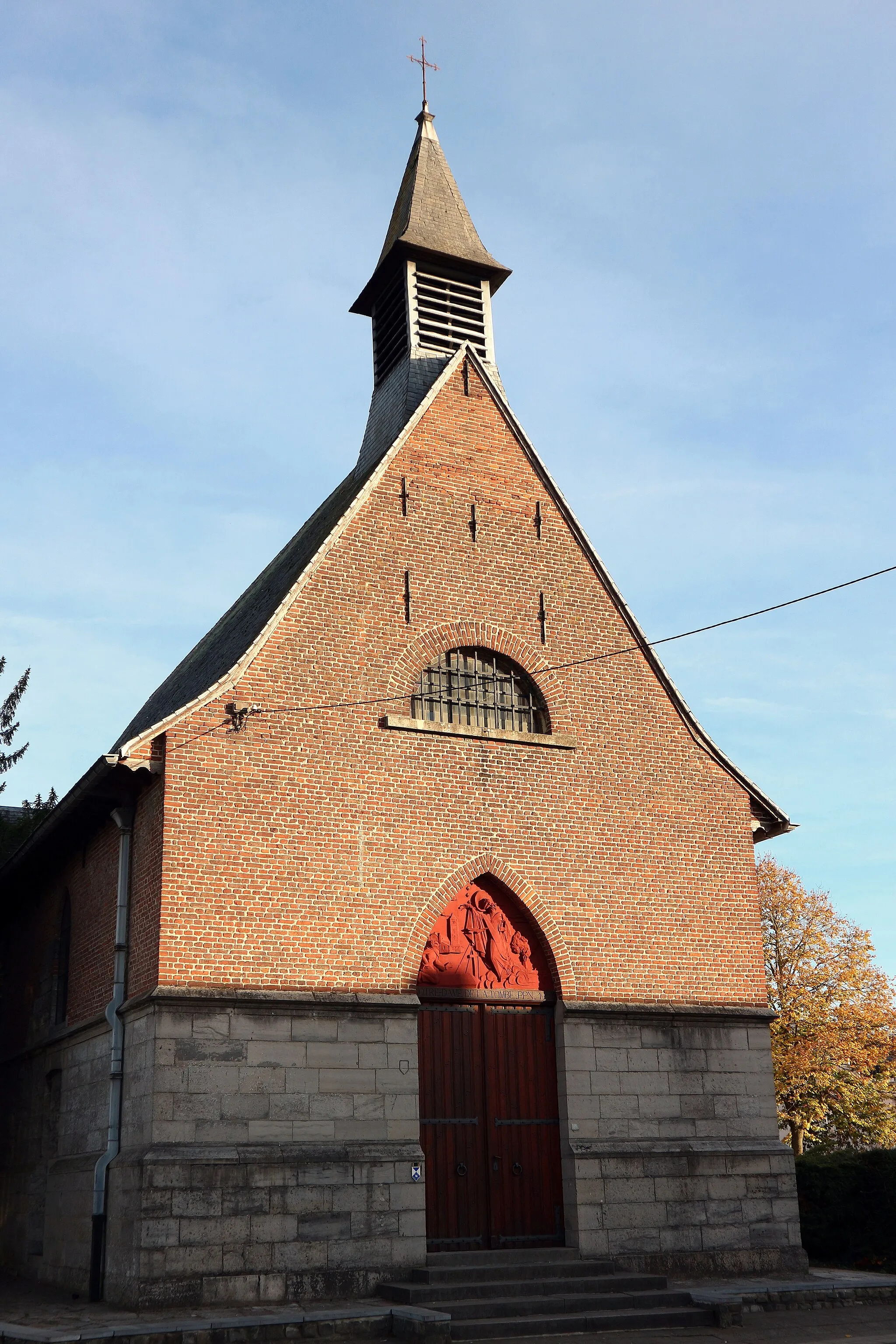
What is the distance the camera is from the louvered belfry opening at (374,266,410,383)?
1928 centimetres

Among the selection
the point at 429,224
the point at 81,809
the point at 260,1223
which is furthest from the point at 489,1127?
the point at 429,224

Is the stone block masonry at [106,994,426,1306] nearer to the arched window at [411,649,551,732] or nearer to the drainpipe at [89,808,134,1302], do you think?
the drainpipe at [89,808,134,1302]

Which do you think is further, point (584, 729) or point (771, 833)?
point (771, 833)

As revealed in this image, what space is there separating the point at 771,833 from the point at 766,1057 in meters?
3.16

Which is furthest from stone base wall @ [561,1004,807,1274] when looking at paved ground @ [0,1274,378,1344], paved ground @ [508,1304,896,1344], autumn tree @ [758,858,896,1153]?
autumn tree @ [758,858,896,1153]

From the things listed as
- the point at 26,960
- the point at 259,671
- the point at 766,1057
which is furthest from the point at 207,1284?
the point at 26,960

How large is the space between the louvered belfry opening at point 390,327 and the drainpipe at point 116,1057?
8.75m

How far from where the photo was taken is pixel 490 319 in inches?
774

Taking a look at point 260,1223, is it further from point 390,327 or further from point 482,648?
point 390,327

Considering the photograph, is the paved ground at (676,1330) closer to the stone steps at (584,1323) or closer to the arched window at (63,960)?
the stone steps at (584,1323)

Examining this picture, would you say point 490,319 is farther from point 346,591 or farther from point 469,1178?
point 469,1178

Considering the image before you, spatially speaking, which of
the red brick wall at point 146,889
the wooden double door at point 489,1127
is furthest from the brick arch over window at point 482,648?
the wooden double door at point 489,1127

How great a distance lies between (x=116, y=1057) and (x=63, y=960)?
4.11 metres

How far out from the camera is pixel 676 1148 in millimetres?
14445
